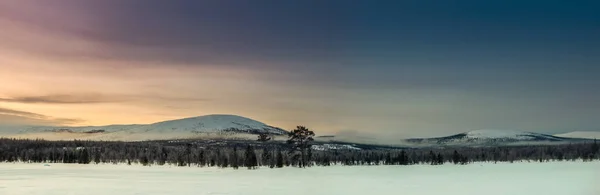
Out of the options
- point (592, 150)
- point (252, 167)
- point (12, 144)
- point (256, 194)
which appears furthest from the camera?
point (12, 144)

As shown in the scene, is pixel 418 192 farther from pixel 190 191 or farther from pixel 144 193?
pixel 144 193

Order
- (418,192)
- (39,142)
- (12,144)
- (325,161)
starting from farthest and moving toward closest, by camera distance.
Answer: (39,142) < (12,144) < (325,161) < (418,192)

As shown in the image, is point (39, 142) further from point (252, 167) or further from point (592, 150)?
point (592, 150)

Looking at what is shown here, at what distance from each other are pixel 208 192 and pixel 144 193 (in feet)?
11.6

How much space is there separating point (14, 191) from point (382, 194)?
2084 centimetres

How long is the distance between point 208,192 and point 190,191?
1.81m

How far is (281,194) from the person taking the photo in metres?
35.7

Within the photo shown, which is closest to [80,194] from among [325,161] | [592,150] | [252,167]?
[252,167]

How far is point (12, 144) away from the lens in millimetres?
170250

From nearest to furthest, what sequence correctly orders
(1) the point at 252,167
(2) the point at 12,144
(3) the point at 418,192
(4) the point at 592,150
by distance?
(3) the point at 418,192, (1) the point at 252,167, (4) the point at 592,150, (2) the point at 12,144

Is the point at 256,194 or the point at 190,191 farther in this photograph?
the point at 190,191

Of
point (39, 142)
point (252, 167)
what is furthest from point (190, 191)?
point (39, 142)

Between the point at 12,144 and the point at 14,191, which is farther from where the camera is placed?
the point at 12,144

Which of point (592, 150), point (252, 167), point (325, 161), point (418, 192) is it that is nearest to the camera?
point (418, 192)
